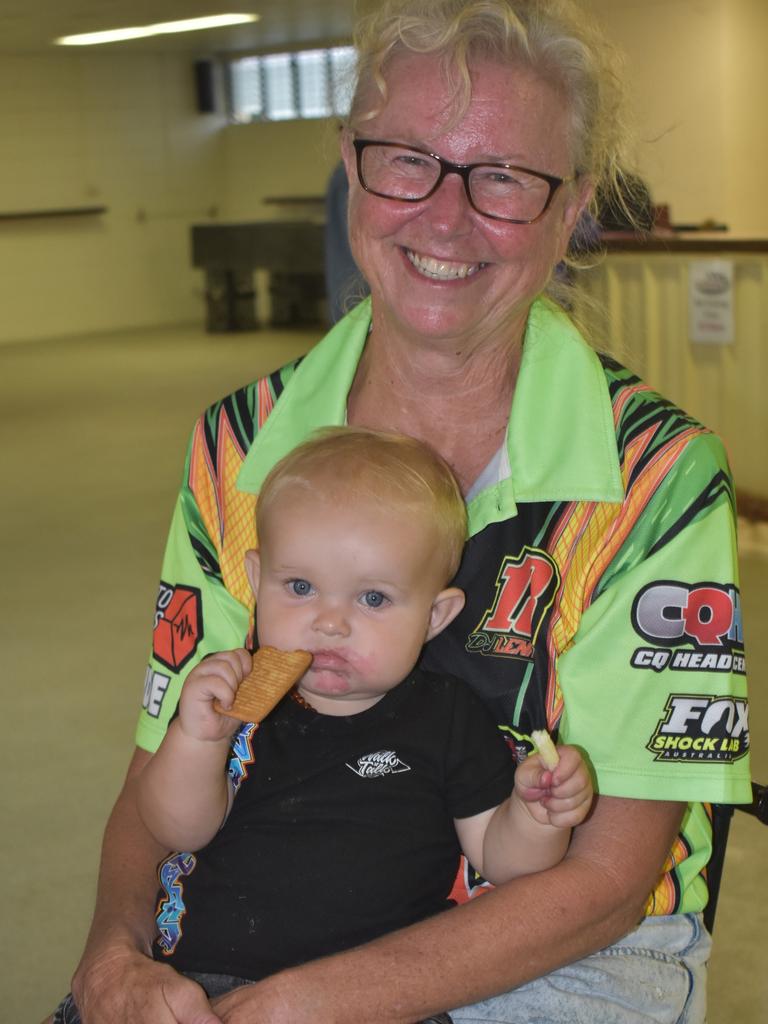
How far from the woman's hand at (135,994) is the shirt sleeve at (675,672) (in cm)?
47

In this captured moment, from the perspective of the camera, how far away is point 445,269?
1.57 m

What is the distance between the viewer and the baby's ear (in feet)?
4.99

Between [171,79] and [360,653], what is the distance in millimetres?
16262

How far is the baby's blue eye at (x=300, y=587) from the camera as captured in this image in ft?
4.75

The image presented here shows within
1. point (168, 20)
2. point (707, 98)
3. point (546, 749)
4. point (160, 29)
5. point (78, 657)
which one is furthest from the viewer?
point (160, 29)

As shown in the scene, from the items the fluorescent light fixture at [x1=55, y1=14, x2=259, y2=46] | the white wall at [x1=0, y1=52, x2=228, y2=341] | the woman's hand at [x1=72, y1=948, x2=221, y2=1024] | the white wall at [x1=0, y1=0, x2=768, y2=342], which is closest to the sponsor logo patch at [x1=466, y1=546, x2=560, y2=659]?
the woman's hand at [x1=72, y1=948, x2=221, y2=1024]

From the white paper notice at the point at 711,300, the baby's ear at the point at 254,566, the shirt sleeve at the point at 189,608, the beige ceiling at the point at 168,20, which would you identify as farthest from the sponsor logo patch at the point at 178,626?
the beige ceiling at the point at 168,20

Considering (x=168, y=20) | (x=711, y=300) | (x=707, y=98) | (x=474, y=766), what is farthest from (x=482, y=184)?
(x=168, y=20)

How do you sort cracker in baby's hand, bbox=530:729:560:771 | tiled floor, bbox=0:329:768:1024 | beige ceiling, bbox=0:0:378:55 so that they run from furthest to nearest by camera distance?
beige ceiling, bbox=0:0:378:55 → tiled floor, bbox=0:329:768:1024 → cracker in baby's hand, bbox=530:729:560:771

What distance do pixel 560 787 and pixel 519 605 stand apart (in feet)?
1.01

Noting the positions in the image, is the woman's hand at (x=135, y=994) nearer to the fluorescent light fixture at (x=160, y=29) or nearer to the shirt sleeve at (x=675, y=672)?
the shirt sleeve at (x=675, y=672)

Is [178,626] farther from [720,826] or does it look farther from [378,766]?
[720,826]

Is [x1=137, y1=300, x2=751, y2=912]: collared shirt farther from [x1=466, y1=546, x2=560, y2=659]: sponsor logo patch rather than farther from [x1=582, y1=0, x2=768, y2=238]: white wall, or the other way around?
[x1=582, y1=0, x2=768, y2=238]: white wall

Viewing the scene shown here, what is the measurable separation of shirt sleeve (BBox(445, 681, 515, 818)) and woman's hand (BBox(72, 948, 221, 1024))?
0.33 meters
